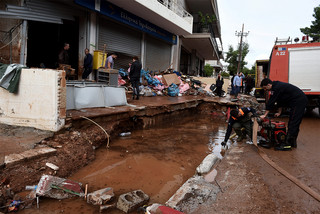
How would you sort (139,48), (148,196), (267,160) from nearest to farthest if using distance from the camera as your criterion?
(148,196) < (267,160) < (139,48)

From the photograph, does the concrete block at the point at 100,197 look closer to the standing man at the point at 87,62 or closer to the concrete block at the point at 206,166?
the concrete block at the point at 206,166

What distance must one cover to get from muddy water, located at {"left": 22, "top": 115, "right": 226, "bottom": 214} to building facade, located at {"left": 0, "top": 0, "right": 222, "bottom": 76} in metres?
3.79

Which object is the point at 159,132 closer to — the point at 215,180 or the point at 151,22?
the point at 215,180

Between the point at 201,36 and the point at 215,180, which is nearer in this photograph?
the point at 215,180

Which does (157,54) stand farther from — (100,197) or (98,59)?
(100,197)

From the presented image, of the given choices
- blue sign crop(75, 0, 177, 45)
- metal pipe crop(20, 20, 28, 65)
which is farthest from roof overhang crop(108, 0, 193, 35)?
metal pipe crop(20, 20, 28, 65)

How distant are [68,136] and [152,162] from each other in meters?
1.71

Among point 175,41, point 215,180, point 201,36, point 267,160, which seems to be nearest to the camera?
point 215,180

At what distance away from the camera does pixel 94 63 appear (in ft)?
30.6

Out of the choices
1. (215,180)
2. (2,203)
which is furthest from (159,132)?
(2,203)

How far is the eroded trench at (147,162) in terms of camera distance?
3354 mm

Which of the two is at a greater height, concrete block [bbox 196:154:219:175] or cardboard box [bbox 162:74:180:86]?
cardboard box [bbox 162:74:180:86]

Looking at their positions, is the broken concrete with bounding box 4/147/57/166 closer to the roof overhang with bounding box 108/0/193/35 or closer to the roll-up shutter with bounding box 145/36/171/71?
the roof overhang with bounding box 108/0/193/35

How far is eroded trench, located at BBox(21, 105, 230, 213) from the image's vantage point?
132 inches
